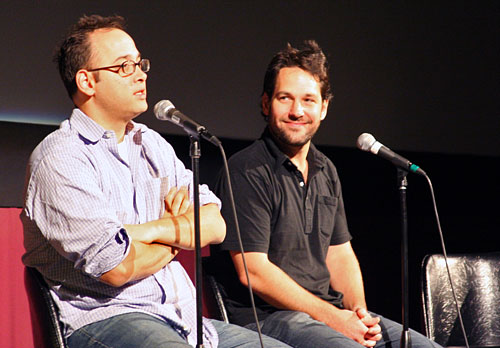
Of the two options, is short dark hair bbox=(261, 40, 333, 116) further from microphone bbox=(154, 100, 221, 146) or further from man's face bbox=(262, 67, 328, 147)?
microphone bbox=(154, 100, 221, 146)

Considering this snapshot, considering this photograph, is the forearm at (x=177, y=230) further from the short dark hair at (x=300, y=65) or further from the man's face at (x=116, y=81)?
the short dark hair at (x=300, y=65)

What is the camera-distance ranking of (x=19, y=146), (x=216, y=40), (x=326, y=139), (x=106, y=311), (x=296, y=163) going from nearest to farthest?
(x=106, y=311) < (x=296, y=163) < (x=19, y=146) < (x=216, y=40) < (x=326, y=139)

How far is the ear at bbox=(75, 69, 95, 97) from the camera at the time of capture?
8.71 feet

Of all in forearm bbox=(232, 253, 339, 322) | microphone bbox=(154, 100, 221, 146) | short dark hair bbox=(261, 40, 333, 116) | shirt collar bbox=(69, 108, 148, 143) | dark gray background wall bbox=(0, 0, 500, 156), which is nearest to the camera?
microphone bbox=(154, 100, 221, 146)

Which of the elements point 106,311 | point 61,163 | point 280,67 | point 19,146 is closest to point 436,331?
point 280,67

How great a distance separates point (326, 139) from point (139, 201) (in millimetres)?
1959

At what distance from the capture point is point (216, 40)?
3969 millimetres

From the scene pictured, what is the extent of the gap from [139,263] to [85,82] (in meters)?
0.75

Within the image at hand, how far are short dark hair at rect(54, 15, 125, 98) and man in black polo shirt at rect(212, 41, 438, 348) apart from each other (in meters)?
0.74

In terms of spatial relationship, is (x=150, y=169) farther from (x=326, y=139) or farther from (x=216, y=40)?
(x=326, y=139)

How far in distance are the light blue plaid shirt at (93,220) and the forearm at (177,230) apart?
10 centimetres

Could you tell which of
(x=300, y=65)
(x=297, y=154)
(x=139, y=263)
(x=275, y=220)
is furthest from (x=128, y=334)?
(x=300, y=65)

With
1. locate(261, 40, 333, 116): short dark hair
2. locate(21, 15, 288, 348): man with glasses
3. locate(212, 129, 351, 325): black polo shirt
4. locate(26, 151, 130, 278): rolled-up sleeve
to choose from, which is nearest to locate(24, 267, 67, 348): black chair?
locate(21, 15, 288, 348): man with glasses

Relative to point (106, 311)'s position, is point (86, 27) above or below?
above
